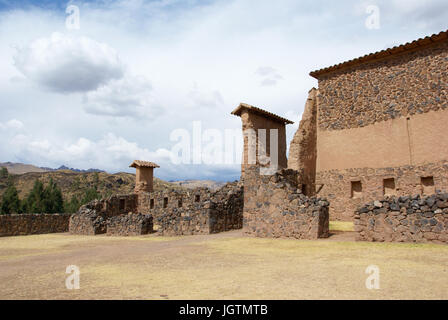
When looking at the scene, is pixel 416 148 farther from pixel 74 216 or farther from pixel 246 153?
pixel 74 216

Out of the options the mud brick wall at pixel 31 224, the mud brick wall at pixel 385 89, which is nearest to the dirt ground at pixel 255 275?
the mud brick wall at pixel 385 89

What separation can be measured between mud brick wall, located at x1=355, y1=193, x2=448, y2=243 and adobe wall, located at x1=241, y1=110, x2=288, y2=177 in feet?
37.8

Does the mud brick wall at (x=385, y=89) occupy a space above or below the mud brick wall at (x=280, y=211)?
above

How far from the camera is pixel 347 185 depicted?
18.5m

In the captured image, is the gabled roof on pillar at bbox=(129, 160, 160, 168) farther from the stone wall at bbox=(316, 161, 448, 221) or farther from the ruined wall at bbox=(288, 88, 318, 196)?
the stone wall at bbox=(316, 161, 448, 221)

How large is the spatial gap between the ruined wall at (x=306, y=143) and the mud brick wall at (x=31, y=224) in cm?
2039

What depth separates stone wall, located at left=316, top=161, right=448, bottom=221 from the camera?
1584 cm

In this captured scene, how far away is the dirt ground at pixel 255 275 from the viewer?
478 cm

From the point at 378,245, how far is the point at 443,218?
71.4 inches

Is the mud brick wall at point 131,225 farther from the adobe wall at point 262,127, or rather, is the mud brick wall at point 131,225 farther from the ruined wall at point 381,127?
the ruined wall at point 381,127

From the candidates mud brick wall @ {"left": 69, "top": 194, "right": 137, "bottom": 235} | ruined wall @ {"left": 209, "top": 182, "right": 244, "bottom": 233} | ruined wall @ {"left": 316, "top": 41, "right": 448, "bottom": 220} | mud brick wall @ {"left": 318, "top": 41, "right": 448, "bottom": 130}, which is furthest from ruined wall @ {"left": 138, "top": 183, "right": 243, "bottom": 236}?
mud brick wall @ {"left": 69, "top": 194, "right": 137, "bottom": 235}

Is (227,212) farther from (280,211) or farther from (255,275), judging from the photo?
(255,275)
